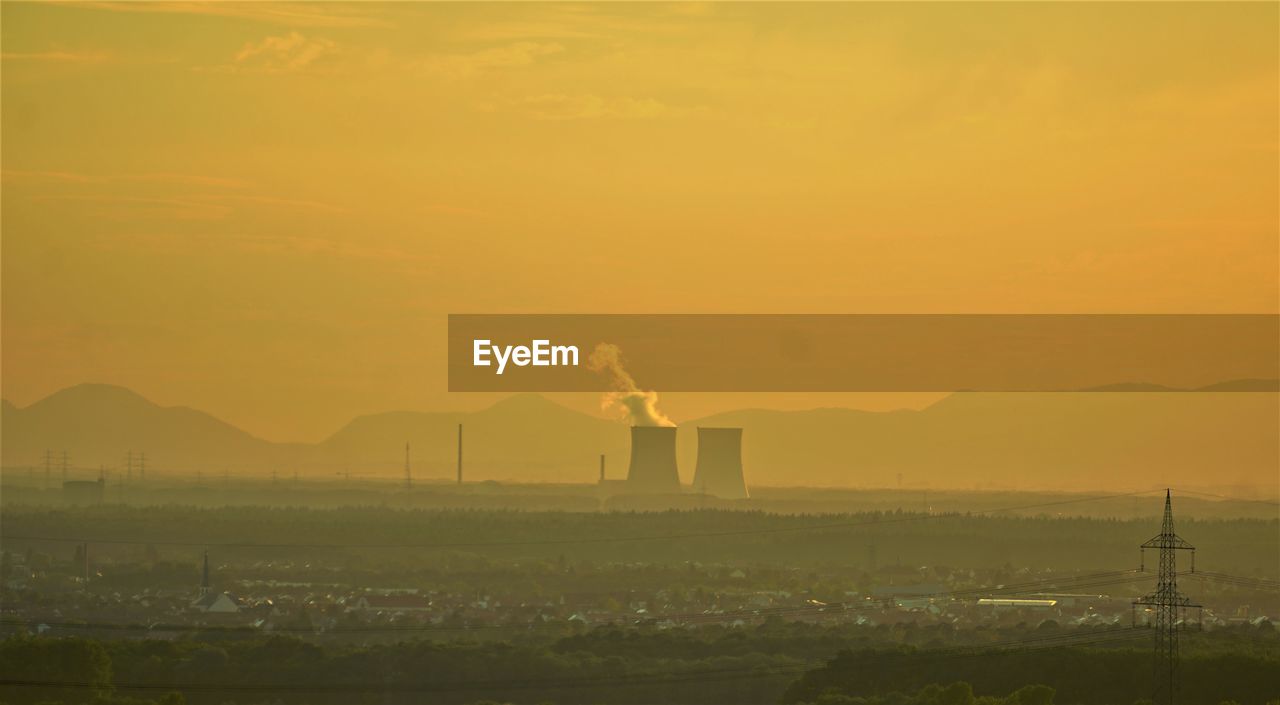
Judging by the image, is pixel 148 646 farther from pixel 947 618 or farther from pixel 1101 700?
pixel 947 618

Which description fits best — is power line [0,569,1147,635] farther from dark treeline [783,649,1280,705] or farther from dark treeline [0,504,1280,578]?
dark treeline [783,649,1280,705]

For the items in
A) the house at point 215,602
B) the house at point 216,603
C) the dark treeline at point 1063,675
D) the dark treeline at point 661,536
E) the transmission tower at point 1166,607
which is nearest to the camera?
the transmission tower at point 1166,607

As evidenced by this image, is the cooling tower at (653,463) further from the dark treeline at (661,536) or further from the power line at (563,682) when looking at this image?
the power line at (563,682)

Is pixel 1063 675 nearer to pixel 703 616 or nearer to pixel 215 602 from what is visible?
pixel 703 616

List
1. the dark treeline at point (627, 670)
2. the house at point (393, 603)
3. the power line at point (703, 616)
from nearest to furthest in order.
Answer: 1. the dark treeline at point (627, 670)
2. the power line at point (703, 616)
3. the house at point (393, 603)

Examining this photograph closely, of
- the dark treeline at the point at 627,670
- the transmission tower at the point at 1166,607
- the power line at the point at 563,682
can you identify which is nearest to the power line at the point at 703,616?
the dark treeline at the point at 627,670

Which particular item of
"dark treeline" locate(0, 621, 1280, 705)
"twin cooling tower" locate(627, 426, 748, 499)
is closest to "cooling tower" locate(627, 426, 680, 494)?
"twin cooling tower" locate(627, 426, 748, 499)

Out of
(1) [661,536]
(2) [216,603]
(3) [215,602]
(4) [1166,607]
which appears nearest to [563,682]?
(4) [1166,607]
